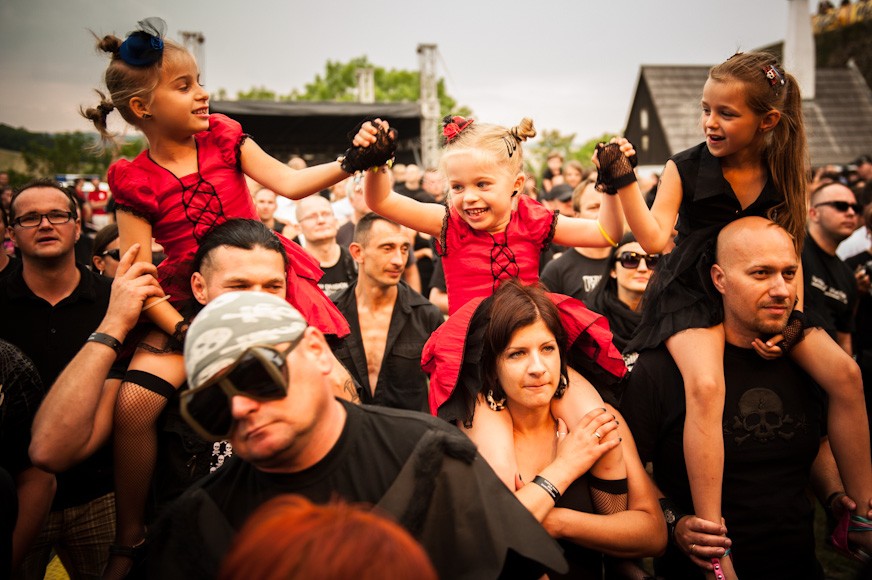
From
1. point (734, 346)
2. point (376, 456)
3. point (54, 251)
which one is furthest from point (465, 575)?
point (54, 251)

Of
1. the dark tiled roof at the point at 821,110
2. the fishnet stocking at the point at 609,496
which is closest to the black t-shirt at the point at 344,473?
the fishnet stocking at the point at 609,496

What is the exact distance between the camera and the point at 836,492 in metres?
3.53

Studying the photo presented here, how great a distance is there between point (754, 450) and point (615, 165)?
169 cm

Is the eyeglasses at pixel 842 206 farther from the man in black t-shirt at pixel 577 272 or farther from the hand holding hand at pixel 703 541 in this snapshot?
the hand holding hand at pixel 703 541

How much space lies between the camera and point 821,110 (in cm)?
2456

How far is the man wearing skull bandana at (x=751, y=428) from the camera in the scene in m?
3.23

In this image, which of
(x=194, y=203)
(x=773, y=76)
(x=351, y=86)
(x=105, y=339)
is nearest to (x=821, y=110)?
(x=773, y=76)

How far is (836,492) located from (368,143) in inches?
126

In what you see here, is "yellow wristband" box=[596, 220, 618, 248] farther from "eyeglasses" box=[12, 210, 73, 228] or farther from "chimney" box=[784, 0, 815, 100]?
"chimney" box=[784, 0, 815, 100]

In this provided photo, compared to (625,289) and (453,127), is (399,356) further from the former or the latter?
(453,127)

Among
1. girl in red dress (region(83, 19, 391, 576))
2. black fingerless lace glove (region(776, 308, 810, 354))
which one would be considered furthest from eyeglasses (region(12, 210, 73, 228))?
black fingerless lace glove (region(776, 308, 810, 354))

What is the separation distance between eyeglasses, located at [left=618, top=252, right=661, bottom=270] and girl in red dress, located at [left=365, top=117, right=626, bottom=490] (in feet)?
4.44

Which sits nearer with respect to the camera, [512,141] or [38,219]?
[512,141]

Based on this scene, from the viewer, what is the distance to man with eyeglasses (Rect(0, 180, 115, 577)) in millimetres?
3723
